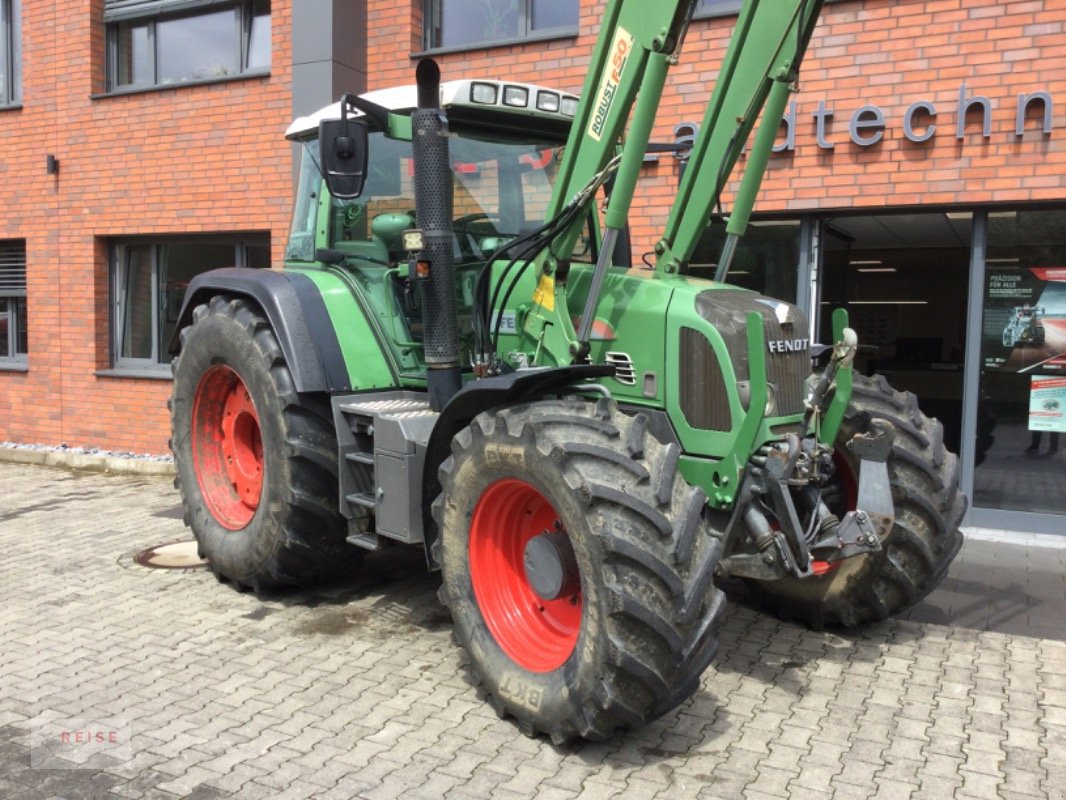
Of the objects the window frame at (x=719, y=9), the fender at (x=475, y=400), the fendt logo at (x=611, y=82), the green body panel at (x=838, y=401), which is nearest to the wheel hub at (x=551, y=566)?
the fender at (x=475, y=400)

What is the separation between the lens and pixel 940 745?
362 centimetres

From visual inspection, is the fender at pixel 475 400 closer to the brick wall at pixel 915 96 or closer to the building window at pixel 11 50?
the brick wall at pixel 915 96

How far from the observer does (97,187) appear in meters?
10.1

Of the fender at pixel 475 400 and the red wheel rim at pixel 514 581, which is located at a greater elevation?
the fender at pixel 475 400

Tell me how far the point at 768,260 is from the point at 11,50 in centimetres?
883

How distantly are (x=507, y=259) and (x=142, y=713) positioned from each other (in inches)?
99.2

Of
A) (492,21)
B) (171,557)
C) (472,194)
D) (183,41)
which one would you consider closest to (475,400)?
(472,194)

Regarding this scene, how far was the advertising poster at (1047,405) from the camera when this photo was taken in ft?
23.0

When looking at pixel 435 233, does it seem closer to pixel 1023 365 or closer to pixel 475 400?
pixel 475 400

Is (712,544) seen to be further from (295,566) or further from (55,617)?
(55,617)

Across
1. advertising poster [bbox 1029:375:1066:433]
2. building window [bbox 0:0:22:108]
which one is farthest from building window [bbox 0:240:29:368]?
advertising poster [bbox 1029:375:1066:433]

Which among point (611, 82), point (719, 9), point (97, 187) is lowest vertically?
point (611, 82)

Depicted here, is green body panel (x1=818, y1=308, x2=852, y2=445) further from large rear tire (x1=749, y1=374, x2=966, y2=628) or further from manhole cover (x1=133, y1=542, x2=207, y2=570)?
manhole cover (x1=133, y1=542, x2=207, y2=570)

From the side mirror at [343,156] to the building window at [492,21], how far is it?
433 centimetres
